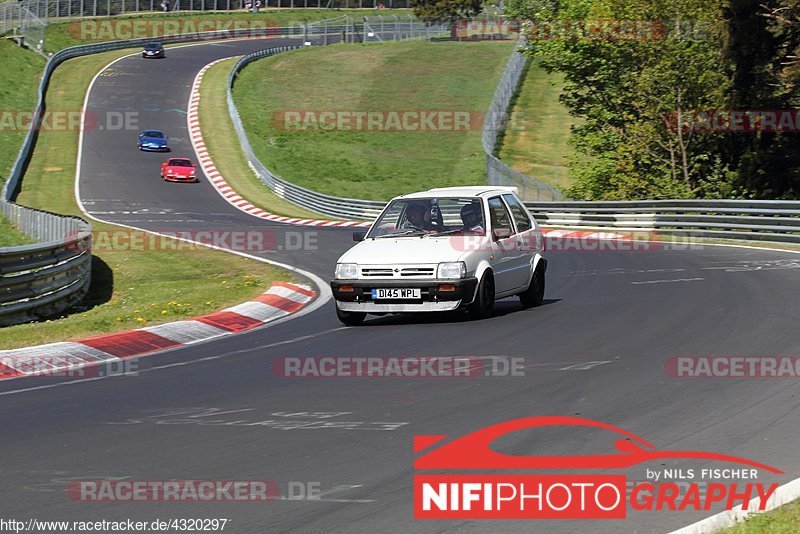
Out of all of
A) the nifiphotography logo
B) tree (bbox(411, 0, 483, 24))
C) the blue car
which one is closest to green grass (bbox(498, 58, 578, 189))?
the blue car

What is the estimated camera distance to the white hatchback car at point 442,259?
1332 cm

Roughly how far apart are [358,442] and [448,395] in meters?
1.70

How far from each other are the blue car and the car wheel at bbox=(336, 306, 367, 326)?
48.1 m

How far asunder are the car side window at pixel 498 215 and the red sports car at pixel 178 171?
131 ft

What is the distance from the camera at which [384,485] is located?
245 inches

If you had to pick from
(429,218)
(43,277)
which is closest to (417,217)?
(429,218)

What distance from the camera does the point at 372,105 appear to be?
72.0 meters

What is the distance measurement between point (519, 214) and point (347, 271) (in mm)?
2790

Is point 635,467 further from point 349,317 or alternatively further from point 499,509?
point 349,317

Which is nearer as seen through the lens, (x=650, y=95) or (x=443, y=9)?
(x=650, y=95)

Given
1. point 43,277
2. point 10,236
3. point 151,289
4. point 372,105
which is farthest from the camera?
point 372,105

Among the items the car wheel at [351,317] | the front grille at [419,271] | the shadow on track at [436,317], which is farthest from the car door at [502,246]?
the car wheel at [351,317]

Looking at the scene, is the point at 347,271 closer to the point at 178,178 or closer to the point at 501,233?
the point at 501,233

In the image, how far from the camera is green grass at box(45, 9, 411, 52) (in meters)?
88.7
